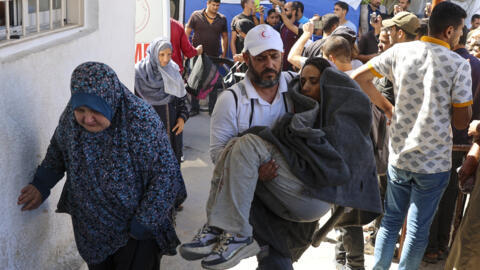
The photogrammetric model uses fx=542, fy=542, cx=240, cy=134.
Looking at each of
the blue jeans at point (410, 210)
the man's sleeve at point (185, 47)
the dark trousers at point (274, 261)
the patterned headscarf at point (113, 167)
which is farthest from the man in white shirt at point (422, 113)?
the man's sleeve at point (185, 47)

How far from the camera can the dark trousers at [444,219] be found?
171 inches

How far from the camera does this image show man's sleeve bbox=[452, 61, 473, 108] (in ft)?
10.5

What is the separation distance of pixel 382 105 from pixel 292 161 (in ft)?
4.33

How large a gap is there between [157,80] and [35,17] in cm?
176

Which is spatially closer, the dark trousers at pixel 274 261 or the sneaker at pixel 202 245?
the sneaker at pixel 202 245

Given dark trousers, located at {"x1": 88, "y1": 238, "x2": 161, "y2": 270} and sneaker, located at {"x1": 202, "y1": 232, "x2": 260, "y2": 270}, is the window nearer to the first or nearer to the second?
dark trousers, located at {"x1": 88, "y1": 238, "x2": 161, "y2": 270}

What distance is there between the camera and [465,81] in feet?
10.5

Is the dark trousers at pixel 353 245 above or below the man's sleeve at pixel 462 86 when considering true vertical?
below

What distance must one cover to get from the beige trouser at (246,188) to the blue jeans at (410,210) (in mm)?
1073

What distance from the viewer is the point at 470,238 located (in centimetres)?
323

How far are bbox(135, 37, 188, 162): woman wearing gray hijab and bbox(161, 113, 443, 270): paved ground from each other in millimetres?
819

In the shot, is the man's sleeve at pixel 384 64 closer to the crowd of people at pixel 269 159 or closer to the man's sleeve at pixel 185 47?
the crowd of people at pixel 269 159

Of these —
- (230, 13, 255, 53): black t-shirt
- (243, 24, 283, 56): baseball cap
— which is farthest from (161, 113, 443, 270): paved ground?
(243, 24, 283, 56): baseball cap

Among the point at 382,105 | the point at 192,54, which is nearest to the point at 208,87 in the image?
the point at 192,54
